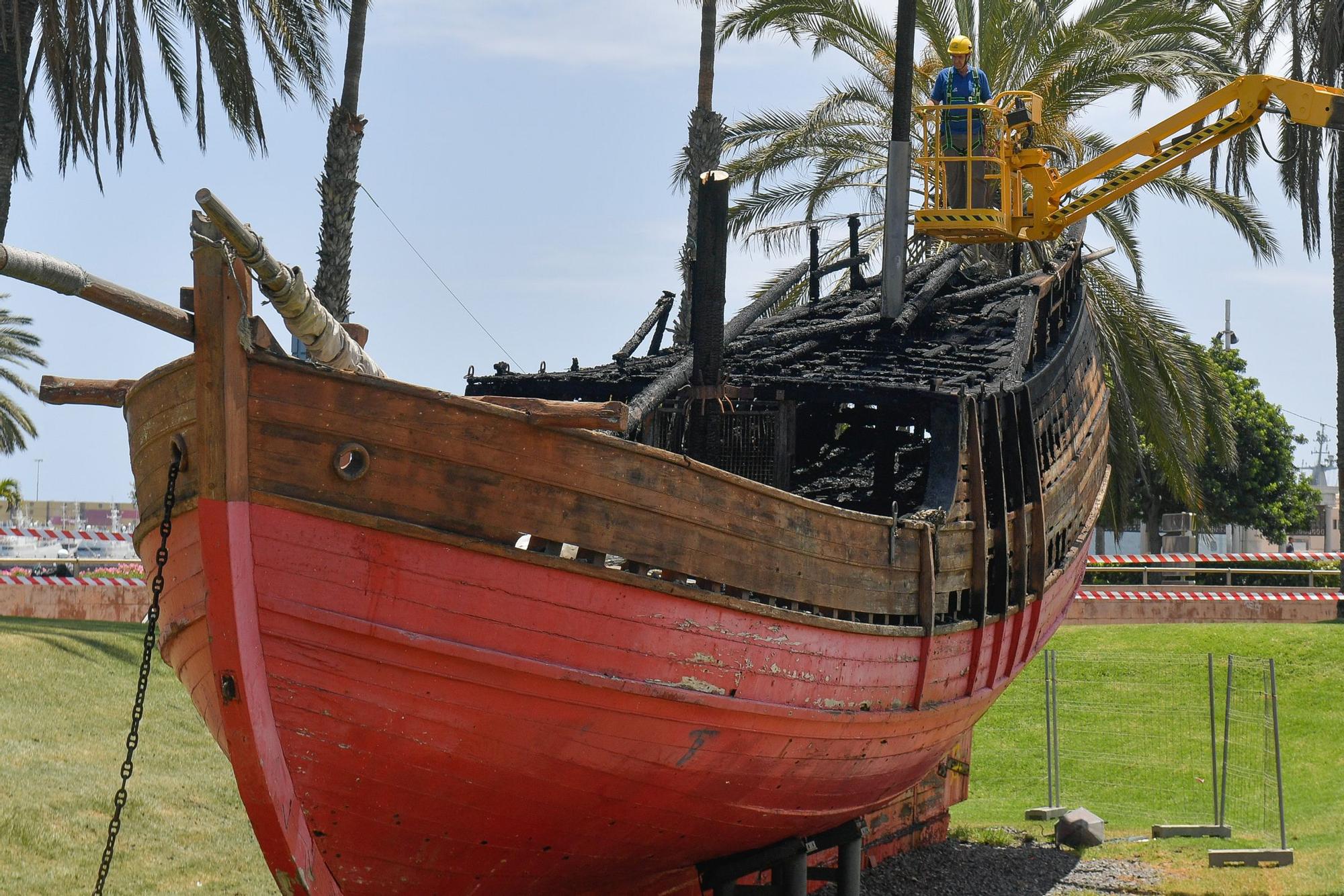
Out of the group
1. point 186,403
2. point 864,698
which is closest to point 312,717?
point 186,403

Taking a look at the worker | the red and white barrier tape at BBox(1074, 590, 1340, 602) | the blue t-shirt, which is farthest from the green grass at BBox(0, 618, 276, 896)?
the red and white barrier tape at BBox(1074, 590, 1340, 602)

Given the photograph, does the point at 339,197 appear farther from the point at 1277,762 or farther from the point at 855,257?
the point at 1277,762

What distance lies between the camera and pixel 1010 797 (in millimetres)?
14648

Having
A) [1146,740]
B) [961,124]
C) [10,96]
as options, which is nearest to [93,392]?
[961,124]

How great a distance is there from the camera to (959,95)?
523 inches

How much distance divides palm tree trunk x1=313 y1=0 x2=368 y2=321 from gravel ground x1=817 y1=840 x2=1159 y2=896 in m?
8.54

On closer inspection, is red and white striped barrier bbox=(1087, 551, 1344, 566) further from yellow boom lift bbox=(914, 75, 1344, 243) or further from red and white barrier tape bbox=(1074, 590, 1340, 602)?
yellow boom lift bbox=(914, 75, 1344, 243)

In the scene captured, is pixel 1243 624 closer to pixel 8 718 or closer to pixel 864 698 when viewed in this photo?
pixel 864 698

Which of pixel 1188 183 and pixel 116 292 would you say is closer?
pixel 116 292

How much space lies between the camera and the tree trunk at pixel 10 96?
1591 centimetres

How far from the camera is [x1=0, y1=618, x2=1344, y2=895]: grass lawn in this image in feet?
29.7

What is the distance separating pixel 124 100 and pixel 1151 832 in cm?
1327

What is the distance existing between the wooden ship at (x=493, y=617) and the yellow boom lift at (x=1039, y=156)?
18.7 feet

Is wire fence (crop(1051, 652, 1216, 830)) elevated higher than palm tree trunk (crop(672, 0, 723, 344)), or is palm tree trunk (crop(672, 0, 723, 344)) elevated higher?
palm tree trunk (crop(672, 0, 723, 344))
